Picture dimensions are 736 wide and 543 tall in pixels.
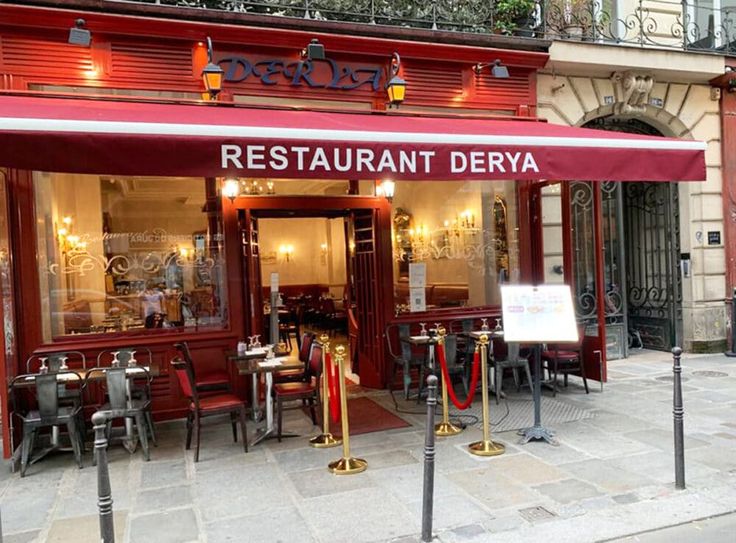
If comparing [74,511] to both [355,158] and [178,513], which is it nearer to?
[178,513]

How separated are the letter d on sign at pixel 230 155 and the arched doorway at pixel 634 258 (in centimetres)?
643

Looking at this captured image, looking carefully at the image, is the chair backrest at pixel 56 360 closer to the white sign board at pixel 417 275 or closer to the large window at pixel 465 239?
the white sign board at pixel 417 275

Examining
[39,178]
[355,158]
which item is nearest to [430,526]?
[355,158]

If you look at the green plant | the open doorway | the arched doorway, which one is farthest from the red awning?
the open doorway

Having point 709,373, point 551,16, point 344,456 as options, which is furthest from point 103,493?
point 551,16

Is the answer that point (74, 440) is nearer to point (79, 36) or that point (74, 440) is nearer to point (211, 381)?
point (211, 381)

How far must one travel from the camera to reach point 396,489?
4.85 meters

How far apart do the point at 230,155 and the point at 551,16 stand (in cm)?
663

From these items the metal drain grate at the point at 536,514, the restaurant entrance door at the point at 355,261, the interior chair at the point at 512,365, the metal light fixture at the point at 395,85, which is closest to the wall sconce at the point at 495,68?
the metal light fixture at the point at 395,85

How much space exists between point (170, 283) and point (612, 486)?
5359mm

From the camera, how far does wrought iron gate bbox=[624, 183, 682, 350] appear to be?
1076 cm

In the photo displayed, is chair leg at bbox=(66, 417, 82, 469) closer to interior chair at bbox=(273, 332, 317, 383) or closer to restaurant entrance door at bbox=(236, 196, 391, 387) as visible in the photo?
interior chair at bbox=(273, 332, 317, 383)

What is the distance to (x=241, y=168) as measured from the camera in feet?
16.3

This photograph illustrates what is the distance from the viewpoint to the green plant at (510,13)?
8.82 m
